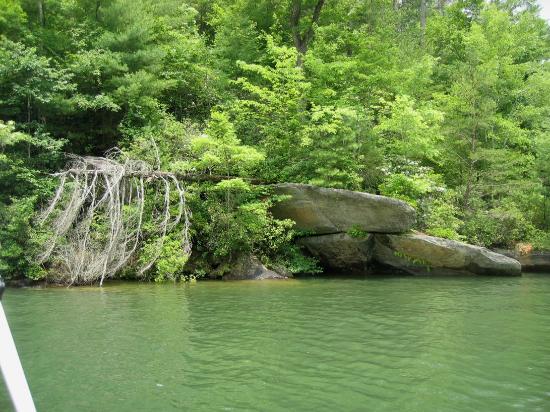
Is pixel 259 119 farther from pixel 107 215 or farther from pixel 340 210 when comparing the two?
pixel 107 215

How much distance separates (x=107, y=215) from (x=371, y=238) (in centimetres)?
801

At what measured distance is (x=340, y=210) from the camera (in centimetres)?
1606

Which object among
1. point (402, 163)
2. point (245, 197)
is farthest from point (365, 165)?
point (245, 197)

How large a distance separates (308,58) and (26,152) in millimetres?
10937

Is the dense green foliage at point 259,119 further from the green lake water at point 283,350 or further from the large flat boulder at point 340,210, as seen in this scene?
the green lake water at point 283,350

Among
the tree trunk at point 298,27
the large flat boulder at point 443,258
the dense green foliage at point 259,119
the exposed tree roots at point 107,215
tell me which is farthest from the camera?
A: the tree trunk at point 298,27

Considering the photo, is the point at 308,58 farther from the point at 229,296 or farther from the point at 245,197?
the point at 229,296

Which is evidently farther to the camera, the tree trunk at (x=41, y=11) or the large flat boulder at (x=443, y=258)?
the tree trunk at (x=41, y=11)

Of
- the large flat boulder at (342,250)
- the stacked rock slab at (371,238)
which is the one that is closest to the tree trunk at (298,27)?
the stacked rock slab at (371,238)

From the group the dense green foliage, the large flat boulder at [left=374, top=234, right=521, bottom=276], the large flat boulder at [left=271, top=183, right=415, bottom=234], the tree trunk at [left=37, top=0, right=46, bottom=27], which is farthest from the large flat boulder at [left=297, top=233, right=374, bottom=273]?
the tree trunk at [left=37, top=0, right=46, bottom=27]

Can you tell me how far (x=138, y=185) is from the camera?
15.2 meters

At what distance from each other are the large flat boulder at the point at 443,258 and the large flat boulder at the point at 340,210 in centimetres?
54

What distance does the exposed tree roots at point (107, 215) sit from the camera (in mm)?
13500

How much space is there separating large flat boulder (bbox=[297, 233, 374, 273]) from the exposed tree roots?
4.13m
